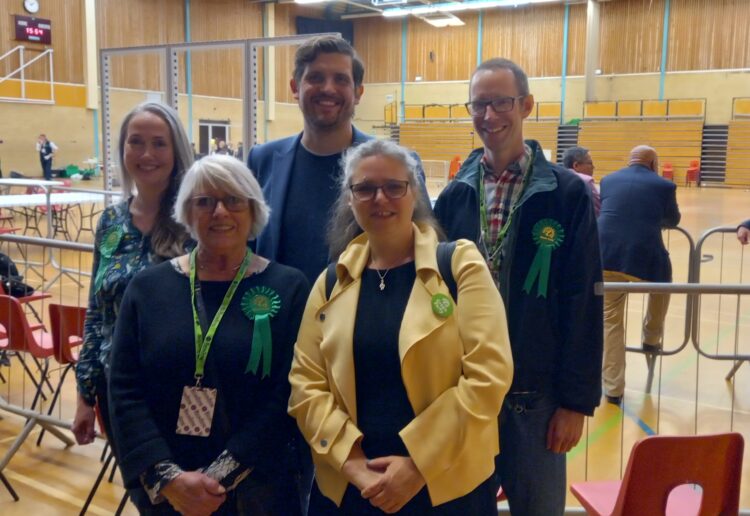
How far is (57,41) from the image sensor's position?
20.7 meters

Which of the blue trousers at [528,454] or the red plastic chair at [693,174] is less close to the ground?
the red plastic chair at [693,174]

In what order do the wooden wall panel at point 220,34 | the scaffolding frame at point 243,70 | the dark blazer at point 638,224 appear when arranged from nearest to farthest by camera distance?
1. the dark blazer at point 638,224
2. the scaffolding frame at point 243,70
3. the wooden wall panel at point 220,34

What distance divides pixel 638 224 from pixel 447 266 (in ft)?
12.5

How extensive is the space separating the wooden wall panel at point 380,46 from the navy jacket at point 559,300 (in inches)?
1118

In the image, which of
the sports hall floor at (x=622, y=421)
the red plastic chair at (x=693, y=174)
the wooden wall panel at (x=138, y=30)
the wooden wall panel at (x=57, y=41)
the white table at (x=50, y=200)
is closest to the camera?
the sports hall floor at (x=622, y=421)

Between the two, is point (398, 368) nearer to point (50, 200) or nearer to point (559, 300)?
point (559, 300)

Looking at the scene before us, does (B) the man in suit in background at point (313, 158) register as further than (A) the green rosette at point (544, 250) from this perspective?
Yes

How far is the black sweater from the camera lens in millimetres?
1751

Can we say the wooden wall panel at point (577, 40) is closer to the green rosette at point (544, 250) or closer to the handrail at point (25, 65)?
Answer: the handrail at point (25, 65)

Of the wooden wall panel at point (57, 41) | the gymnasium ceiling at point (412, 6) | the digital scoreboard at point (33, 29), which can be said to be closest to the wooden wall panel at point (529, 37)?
the gymnasium ceiling at point (412, 6)

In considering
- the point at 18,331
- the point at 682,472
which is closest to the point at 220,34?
the point at 18,331

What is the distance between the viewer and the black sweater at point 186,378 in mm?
1751

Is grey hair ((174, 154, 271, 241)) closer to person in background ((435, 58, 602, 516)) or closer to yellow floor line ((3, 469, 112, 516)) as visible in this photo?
person in background ((435, 58, 602, 516))

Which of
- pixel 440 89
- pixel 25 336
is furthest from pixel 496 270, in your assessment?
pixel 440 89
